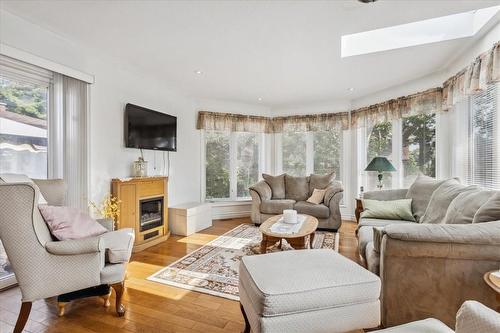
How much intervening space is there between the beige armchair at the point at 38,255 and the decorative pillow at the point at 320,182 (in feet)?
12.0

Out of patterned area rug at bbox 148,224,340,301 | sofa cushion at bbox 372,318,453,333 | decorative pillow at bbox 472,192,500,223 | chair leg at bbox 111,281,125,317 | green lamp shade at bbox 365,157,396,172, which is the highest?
green lamp shade at bbox 365,157,396,172

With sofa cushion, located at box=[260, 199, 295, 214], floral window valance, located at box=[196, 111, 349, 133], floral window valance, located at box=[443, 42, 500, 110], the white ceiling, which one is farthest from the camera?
floral window valance, located at box=[196, 111, 349, 133]

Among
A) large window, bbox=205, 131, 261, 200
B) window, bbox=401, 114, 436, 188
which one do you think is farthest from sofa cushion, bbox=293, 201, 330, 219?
large window, bbox=205, 131, 261, 200

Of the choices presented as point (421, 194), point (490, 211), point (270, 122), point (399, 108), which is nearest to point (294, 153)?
point (270, 122)

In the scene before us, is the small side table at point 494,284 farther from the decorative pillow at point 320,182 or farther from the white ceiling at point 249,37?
the decorative pillow at point 320,182

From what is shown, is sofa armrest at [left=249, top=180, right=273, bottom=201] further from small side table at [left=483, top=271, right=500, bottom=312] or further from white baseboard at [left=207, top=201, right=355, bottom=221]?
small side table at [left=483, top=271, right=500, bottom=312]

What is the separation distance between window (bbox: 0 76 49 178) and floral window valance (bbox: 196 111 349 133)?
2.60 m

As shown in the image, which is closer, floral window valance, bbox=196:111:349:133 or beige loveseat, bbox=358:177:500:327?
beige loveseat, bbox=358:177:500:327

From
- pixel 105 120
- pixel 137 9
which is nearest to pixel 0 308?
pixel 105 120

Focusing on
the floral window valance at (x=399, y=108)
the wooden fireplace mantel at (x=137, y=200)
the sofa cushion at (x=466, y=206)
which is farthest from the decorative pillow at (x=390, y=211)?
the wooden fireplace mantel at (x=137, y=200)

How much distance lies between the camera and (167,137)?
4.08 meters

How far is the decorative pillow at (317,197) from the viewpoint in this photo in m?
4.38

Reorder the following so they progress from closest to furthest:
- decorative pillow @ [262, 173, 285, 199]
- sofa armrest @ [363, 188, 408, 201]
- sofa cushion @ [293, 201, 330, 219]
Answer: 1. sofa armrest @ [363, 188, 408, 201]
2. sofa cushion @ [293, 201, 330, 219]
3. decorative pillow @ [262, 173, 285, 199]

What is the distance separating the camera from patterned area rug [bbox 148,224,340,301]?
230 cm
